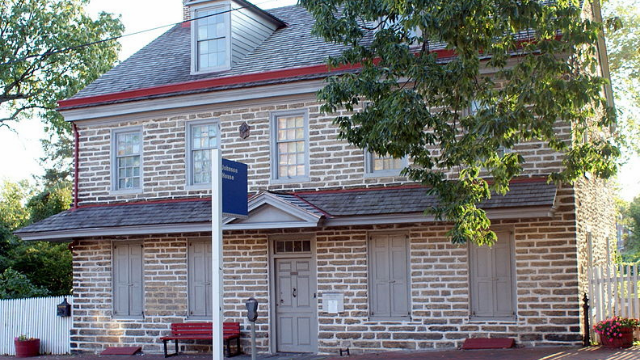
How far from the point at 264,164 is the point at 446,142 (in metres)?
5.58

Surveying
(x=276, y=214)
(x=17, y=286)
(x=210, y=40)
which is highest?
(x=210, y=40)

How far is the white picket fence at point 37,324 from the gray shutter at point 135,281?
1757 mm

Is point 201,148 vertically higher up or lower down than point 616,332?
higher up

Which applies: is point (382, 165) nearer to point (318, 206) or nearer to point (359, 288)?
point (318, 206)

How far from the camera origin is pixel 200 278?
1680 cm

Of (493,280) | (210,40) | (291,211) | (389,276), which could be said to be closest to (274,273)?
(291,211)

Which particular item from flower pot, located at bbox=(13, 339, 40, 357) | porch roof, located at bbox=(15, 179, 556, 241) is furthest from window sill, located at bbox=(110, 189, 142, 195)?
flower pot, located at bbox=(13, 339, 40, 357)

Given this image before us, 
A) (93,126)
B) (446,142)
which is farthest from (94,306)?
(446,142)

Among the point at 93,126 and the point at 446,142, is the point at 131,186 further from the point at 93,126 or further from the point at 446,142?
the point at 446,142

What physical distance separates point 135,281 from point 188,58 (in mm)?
5573

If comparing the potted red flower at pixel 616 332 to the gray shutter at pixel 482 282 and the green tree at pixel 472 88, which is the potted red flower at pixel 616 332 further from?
the green tree at pixel 472 88

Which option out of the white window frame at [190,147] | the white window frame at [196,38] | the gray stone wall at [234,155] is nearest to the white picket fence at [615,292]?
the gray stone wall at [234,155]

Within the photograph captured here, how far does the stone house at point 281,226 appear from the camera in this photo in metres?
14.1

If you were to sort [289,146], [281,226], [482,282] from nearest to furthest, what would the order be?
[482,282]
[281,226]
[289,146]
